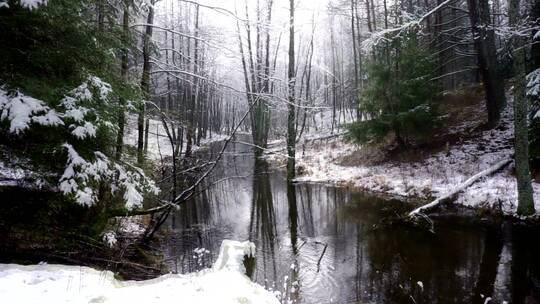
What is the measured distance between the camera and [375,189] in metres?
13.1

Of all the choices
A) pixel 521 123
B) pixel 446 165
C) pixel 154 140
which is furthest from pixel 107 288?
pixel 154 140

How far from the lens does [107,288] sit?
388 cm

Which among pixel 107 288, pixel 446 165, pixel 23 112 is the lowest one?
pixel 107 288

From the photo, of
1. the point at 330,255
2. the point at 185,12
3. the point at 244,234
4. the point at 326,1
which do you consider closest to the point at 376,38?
the point at 330,255

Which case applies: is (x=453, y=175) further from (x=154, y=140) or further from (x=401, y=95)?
(x=154, y=140)

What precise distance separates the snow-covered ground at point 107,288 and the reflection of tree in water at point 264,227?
2.10 metres

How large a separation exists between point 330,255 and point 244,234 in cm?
269

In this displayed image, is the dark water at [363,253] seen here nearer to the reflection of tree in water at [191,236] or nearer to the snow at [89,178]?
the reflection of tree in water at [191,236]

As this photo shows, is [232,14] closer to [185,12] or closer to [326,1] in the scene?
[326,1]

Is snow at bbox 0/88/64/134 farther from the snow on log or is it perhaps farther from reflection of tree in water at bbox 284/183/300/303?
the snow on log

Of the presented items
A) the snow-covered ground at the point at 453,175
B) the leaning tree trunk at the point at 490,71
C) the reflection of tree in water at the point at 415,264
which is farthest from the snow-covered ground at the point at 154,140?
the leaning tree trunk at the point at 490,71

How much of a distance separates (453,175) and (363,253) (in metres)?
5.94

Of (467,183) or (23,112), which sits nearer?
(23,112)

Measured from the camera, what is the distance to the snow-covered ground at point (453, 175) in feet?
31.4
